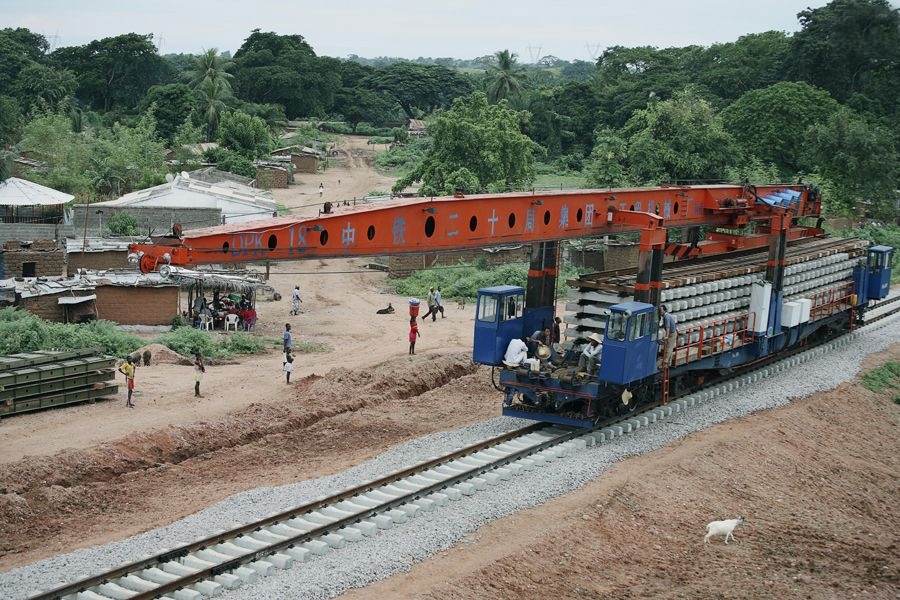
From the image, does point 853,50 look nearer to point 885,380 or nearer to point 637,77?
point 637,77

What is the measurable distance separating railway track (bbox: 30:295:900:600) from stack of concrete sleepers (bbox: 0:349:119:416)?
1054 cm

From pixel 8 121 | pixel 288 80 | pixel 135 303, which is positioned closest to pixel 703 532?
pixel 135 303

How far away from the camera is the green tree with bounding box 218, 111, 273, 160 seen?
75.2m

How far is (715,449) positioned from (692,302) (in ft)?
12.2

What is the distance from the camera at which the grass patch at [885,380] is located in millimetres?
25969

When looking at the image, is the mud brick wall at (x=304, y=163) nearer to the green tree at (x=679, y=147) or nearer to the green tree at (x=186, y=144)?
the green tree at (x=186, y=144)

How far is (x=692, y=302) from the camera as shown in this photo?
71.3 ft

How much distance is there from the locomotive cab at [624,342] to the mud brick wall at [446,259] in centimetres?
2517

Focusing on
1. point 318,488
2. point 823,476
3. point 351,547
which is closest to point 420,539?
point 351,547

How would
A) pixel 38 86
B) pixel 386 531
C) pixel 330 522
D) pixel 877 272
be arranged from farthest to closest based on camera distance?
1. pixel 38 86
2. pixel 877 272
3. pixel 386 531
4. pixel 330 522

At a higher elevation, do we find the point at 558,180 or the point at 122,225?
the point at 558,180

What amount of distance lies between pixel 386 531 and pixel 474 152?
38.6 m

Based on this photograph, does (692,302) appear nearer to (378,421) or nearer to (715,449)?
(715,449)

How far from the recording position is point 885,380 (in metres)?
26.8
